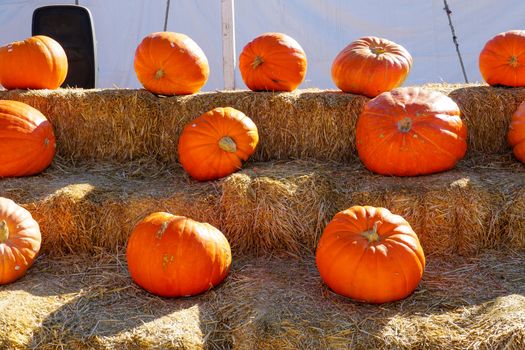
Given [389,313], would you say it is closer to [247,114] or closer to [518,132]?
[518,132]

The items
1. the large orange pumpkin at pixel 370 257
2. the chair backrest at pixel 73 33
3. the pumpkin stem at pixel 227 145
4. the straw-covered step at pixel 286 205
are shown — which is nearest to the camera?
the large orange pumpkin at pixel 370 257

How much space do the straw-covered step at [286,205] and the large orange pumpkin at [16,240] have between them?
7.4 inches

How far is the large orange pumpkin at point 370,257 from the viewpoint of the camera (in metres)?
2.72

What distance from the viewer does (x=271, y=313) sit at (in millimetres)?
2602

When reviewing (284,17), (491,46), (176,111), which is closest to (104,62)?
(284,17)

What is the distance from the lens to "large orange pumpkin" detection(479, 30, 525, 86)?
396 cm

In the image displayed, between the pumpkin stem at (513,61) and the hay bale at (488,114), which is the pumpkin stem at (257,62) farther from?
the pumpkin stem at (513,61)

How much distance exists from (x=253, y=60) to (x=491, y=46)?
1498 mm

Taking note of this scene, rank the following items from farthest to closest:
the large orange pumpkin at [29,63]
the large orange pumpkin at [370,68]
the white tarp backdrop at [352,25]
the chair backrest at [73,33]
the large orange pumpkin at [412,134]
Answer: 1. the white tarp backdrop at [352,25]
2. the chair backrest at [73,33]
3. the large orange pumpkin at [29,63]
4. the large orange pumpkin at [370,68]
5. the large orange pumpkin at [412,134]

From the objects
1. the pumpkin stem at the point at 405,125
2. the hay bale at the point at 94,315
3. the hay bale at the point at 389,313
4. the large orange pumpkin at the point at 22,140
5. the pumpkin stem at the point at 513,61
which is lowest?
the hay bale at the point at 94,315

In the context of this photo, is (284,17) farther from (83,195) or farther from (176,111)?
(83,195)

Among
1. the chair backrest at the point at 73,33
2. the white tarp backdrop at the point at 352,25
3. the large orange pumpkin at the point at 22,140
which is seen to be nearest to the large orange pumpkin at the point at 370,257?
the large orange pumpkin at the point at 22,140

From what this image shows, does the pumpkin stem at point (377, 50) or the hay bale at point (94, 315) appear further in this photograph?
the pumpkin stem at point (377, 50)

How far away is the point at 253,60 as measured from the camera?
4113 mm
